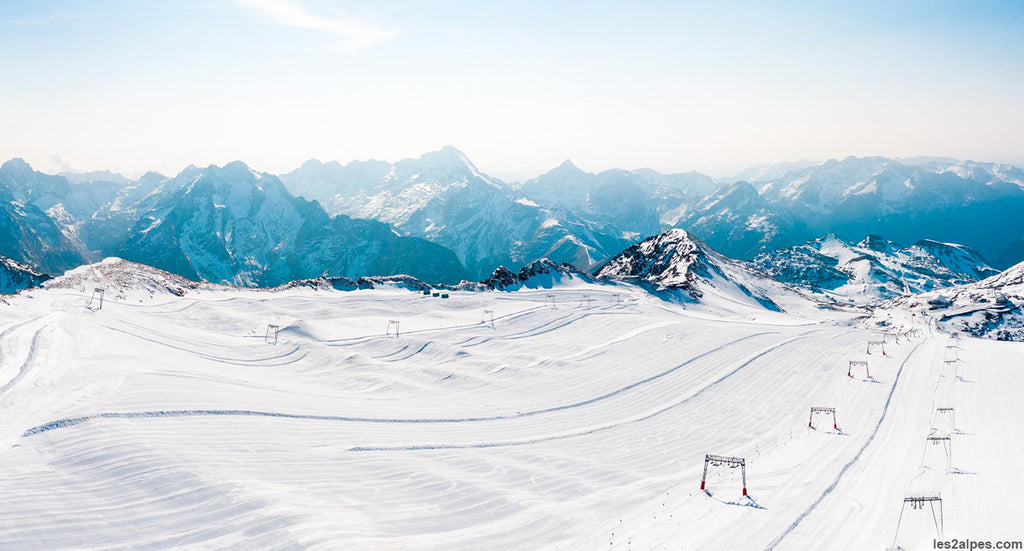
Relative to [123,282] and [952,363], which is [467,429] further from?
[952,363]

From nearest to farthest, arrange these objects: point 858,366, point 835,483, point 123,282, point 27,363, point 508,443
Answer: point 835,483
point 508,443
point 27,363
point 858,366
point 123,282

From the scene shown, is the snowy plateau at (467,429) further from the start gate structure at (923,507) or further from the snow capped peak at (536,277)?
the snow capped peak at (536,277)

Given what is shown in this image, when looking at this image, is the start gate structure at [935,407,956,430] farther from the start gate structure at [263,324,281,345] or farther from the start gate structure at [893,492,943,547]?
the start gate structure at [263,324,281,345]

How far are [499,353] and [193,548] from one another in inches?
1713

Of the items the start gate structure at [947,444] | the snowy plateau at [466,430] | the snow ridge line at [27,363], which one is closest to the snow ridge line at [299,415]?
the snowy plateau at [466,430]

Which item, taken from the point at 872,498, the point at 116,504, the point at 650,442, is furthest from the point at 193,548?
the point at 872,498

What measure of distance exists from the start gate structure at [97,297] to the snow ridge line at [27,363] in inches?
548

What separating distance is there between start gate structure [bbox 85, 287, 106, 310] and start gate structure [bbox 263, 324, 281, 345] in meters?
19.6

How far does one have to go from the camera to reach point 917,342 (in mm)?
82438

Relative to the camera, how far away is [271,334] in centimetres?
6394

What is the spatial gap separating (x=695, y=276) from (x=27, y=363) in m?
124

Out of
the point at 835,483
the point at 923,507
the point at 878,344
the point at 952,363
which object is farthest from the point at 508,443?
the point at 878,344

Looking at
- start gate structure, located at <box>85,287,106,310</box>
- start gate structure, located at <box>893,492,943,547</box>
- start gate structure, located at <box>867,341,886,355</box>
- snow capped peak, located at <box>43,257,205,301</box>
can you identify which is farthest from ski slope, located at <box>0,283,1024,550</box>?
snow capped peak, located at <box>43,257,205,301</box>

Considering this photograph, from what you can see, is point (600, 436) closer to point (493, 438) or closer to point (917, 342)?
point (493, 438)
